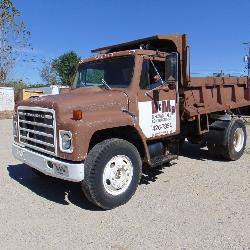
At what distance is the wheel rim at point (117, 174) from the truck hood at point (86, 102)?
2.72 feet

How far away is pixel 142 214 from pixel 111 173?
770 mm

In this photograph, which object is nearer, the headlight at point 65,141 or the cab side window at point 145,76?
the headlight at point 65,141

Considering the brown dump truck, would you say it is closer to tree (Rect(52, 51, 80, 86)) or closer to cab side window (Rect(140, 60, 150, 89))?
cab side window (Rect(140, 60, 150, 89))

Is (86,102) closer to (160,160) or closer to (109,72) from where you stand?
(109,72)

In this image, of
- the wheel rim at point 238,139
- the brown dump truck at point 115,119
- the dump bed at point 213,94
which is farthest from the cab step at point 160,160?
the wheel rim at point 238,139

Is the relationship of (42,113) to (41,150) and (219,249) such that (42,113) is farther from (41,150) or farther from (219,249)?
(219,249)

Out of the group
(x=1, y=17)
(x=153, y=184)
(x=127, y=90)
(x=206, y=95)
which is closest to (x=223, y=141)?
(x=206, y=95)

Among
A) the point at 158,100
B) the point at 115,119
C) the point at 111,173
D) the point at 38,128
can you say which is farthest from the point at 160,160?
the point at 38,128

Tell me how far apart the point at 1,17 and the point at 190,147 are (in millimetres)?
34453

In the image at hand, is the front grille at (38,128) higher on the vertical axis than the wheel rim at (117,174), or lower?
higher

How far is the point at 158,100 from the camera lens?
22.3 feet

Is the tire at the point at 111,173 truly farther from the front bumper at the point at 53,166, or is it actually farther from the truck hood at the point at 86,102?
the truck hood at the point at 86,102

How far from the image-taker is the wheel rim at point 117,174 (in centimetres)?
573

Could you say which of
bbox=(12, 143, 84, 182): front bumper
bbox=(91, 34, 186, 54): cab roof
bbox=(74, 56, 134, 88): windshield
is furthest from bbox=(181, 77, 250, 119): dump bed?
bbox=(12, 143, 84, 182): front bumper
